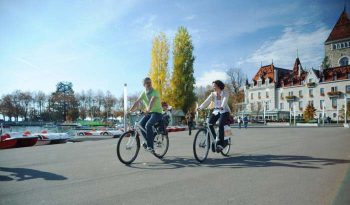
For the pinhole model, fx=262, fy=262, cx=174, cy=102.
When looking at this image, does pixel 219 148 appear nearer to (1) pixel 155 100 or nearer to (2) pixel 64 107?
(1) pixel 155 100

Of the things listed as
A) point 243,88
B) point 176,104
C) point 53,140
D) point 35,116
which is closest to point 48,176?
point 53,140

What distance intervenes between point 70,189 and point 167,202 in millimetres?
1678

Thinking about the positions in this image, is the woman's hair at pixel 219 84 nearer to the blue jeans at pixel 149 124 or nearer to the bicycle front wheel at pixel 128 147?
the blue jeans at pixel 149 124

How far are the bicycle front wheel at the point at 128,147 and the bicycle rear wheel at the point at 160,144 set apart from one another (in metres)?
0.60

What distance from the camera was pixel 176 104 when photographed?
4569 centimetres

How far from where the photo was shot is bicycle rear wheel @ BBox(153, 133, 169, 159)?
23.1ft

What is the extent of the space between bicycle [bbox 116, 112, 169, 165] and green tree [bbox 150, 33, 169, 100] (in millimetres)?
38170

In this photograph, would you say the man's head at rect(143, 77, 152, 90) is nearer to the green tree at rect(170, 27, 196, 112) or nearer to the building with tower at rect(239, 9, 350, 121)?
the green tree at rect(170, 27, 196, 112)

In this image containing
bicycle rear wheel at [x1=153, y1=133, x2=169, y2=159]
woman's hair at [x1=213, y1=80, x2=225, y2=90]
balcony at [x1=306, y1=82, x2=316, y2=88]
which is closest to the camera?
bicycle rear wheel at [x1=153, y1=133, x2=169, y2=159]

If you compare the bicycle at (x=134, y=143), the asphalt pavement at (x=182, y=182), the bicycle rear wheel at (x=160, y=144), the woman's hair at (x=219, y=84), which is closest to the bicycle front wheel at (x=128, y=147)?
the bicycle at (x=134, y=143)

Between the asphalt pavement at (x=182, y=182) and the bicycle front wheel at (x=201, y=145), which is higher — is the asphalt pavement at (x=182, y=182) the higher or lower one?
the lower one

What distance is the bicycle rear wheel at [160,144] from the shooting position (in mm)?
7027

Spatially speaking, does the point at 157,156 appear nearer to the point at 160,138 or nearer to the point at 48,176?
the point at 160,138

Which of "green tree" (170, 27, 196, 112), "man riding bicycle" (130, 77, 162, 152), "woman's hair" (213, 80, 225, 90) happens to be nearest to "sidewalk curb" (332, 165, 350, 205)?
"woman's hair" (213, 80, 225, 90)
